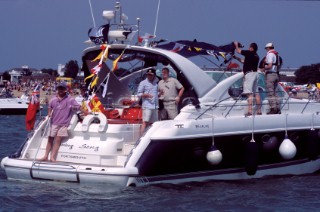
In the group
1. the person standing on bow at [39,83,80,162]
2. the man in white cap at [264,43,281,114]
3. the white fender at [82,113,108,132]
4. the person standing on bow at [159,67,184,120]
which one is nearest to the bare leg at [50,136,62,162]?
the person standing on bow at [39,83,80,162]

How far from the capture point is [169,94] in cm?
1270

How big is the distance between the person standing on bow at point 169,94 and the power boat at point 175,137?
0.17 metres

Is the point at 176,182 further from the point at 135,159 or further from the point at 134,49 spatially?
the point at 134,49

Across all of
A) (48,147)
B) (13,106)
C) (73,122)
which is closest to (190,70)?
(73,122)

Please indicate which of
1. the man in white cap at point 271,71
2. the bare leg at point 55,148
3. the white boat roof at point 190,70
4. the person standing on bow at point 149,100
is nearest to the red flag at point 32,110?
the bare leg at point 55,148

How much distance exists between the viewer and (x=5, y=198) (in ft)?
37.3

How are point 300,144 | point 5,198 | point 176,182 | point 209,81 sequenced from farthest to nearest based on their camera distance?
point 300,144
point 209,81
point 176,182
point 5,198

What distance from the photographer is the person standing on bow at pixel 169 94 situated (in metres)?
12.7

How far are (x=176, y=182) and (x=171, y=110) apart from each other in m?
1.37

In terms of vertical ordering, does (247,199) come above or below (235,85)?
below

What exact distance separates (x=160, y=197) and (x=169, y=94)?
2.18 meters

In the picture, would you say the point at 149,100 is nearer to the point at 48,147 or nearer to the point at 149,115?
the point at 149,115

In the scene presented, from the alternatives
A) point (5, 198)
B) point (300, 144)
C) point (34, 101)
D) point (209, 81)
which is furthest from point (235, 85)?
point (5, 198)

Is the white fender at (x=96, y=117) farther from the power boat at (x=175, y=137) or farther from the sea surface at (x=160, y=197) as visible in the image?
the sea surface at (x=160, y=197)
